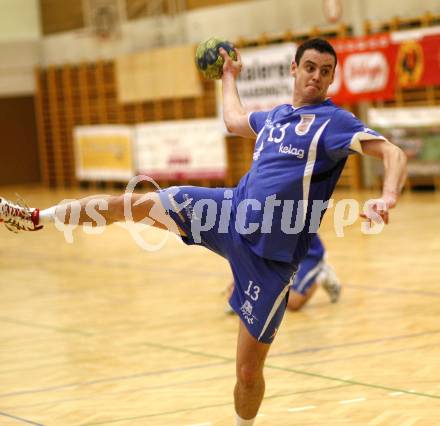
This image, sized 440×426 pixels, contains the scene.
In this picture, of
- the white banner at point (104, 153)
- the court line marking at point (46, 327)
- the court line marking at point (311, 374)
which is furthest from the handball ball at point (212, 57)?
the white banner at point (104, 153)

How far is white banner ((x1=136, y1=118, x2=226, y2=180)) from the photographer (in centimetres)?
2205

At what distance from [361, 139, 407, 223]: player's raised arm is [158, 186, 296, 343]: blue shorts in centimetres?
77

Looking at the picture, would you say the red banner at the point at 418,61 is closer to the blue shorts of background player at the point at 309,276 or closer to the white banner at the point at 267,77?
the white banner at the point at 267,77

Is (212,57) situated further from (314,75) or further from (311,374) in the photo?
(311,374)

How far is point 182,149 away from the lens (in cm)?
2283

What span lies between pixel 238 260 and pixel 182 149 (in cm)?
1815

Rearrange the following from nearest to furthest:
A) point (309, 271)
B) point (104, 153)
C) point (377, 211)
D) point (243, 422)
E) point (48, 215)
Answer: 1. point (377, 211)
2. point (243, 422)
3. point (48, 215)
4. point (309, 271)
5. point (104, 153)

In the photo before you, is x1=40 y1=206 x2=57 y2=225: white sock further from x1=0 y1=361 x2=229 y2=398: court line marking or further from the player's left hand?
the player's left hand

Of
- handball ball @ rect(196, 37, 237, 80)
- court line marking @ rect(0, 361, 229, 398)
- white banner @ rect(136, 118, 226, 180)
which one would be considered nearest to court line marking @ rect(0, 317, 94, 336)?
court line marking @ rect(0, 361, 229, 398)

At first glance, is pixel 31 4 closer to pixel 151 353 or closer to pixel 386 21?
pixel 386 21

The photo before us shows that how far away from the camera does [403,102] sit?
19.0m

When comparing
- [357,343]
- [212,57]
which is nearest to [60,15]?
[357,343]

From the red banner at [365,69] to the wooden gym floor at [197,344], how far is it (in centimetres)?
606

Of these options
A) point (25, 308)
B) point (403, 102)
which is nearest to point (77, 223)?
point (25, 308)
